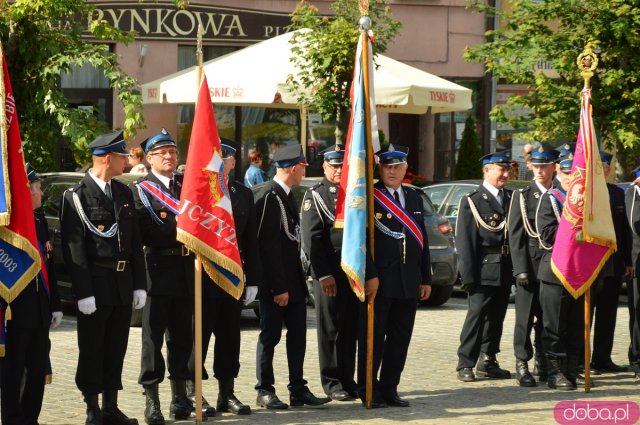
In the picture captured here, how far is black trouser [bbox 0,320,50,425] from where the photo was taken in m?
8.57

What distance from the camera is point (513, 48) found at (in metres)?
20.2

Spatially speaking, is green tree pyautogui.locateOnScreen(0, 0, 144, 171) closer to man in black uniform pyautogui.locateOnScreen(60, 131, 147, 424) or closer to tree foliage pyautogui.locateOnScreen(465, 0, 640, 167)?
tree foliage pyautogui.locateOnScreen(465, 0, 640, 167)

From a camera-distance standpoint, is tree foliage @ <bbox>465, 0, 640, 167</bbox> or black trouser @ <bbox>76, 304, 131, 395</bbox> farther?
tree foliage @ <bbox>465, 0, 640, 167</bbox>

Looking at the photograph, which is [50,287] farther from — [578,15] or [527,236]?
[578,15]

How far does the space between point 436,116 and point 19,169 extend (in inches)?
763

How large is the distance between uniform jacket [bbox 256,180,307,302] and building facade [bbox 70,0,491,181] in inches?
479

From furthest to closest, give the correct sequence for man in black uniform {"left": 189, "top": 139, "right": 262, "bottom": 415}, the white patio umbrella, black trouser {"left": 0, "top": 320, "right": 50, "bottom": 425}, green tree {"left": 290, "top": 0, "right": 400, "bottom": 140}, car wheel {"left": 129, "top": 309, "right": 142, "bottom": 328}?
green tree {"left": 290, "top": 0, "right": 400, "bottom": 140}, the white patio umbrella, car wheel {"left": 129, "top": 309, "right": 142, "bottom": 328}, man in black uniform {"left": 189, "top": 139, "right": 262, "bottom": 415}, black trouser {"left": 0, "top": 320, "right": 50, "bottom": 425}

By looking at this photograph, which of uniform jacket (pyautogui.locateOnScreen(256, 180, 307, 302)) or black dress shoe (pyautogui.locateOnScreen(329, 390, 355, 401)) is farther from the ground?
uniform jacket (pyautogui.locateOnScreen(256, 180, 307, 302))

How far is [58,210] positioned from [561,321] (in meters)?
6.30

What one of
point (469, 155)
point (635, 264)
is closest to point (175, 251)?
point (635, 264)

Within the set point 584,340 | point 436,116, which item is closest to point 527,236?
point 584,340

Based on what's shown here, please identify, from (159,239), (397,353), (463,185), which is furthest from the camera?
(463,185)

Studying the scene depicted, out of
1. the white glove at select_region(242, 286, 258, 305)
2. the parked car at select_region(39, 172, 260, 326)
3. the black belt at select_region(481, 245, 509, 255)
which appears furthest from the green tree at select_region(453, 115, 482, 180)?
the white glove at select_region(242, 286, 258, 305)

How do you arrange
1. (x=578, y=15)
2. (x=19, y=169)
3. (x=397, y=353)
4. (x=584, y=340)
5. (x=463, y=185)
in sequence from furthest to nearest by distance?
(x=578, y=15) → (x=463, y=185) → (x=584, y=340) → (x=397, y=353) → (x=19, y=169)
